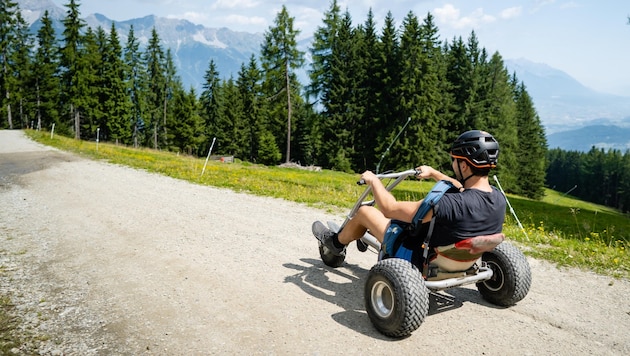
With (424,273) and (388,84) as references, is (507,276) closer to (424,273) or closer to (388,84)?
(424,273)

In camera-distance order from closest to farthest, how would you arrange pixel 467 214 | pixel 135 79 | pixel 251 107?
pixel 467 214
pixel 251 107
pixel 135 79

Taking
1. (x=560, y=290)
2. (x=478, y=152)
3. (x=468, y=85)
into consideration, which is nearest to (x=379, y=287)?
(x=478, y=152)

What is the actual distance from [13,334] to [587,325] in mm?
5687

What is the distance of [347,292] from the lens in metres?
4.90

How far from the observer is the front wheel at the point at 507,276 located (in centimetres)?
433

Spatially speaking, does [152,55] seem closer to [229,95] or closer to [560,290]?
[229,95]

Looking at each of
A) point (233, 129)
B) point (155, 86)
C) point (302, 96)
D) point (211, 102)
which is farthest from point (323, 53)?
point (155, 86)

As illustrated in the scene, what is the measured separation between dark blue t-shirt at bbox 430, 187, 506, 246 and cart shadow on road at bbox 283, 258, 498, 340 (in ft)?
3.76

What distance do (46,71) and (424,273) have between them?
2564 inches

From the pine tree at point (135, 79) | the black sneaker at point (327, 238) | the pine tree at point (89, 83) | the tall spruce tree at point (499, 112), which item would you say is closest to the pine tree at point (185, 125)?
the pine tree at point (135, 79)

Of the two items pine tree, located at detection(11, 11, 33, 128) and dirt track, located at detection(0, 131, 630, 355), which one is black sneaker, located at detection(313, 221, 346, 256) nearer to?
dirt track, located at detection(0, 131, 630, 355)

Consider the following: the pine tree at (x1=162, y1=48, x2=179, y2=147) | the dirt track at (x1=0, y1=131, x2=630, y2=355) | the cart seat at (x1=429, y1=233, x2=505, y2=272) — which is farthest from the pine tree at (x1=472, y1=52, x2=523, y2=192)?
the cart seat at (x1=429, y1=233, x2=505, y2=272)

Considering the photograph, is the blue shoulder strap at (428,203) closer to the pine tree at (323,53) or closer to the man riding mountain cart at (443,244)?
the man riding mountain cart at (443,244)

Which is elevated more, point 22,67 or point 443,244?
point 22,67
